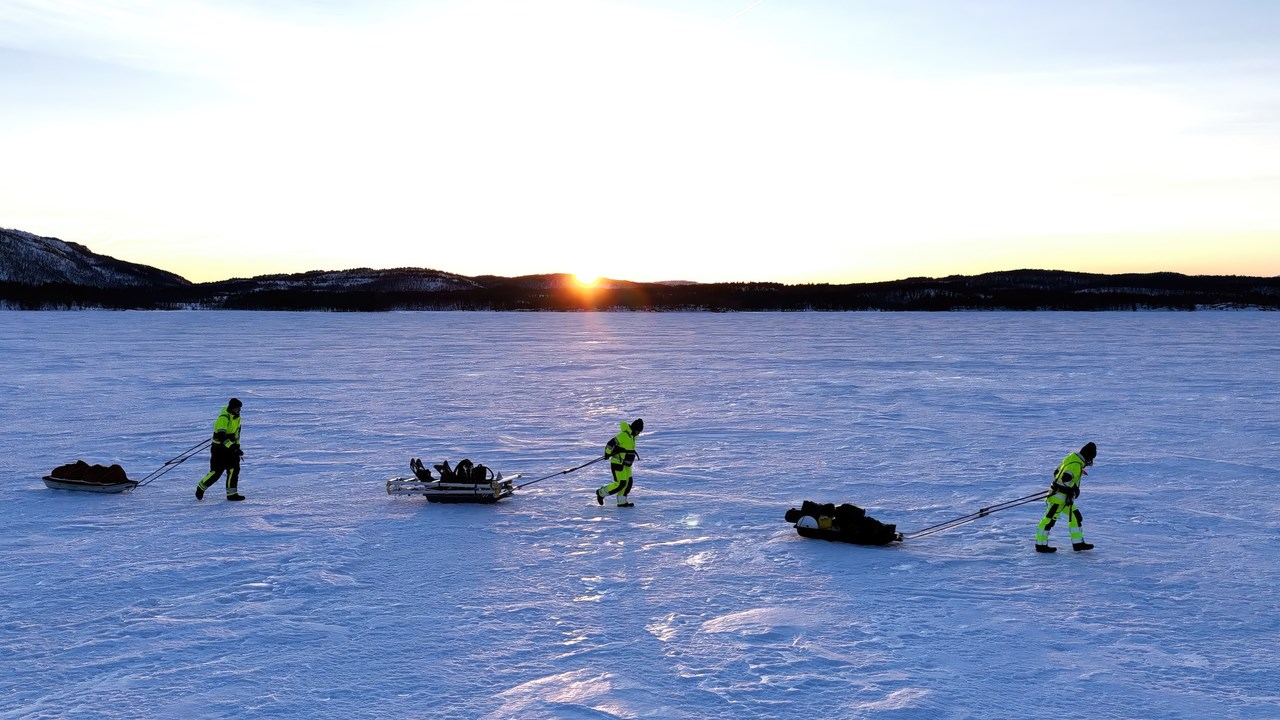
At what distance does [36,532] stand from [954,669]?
375 inches

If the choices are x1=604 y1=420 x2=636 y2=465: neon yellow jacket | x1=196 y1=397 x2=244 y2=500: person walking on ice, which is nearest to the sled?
x1=604 y1=420 x2=636 y2=465: neon yellow jacket

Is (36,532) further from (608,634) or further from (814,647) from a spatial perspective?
(814,647)

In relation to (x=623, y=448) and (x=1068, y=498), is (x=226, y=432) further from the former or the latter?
(x=1068, y=498)

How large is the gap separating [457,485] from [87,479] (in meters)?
4.89

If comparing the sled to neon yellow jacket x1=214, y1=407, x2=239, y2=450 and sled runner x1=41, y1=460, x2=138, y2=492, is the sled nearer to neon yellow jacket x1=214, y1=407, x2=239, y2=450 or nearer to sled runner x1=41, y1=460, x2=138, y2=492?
neon yellow jacket x1=214, y1=407, x2=239, y2=450

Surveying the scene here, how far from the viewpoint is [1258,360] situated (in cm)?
3862

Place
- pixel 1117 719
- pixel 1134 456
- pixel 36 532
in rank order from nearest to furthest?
pixel 1117 719 → pixel 36 532 → pixel 1134 456

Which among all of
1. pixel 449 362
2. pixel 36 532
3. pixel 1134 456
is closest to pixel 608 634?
pixel 36 532

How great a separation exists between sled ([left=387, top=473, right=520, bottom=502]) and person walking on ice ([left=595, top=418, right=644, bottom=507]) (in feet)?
4.24

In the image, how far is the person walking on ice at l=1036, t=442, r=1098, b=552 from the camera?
9.20 m

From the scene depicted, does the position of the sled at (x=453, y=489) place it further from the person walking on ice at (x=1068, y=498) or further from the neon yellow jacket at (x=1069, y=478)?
the neon yellow jacket at (x=1069, y=478)

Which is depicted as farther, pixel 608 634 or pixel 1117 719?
pixel 608 634

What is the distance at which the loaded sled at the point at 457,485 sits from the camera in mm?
11648

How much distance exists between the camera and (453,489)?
1177cm
